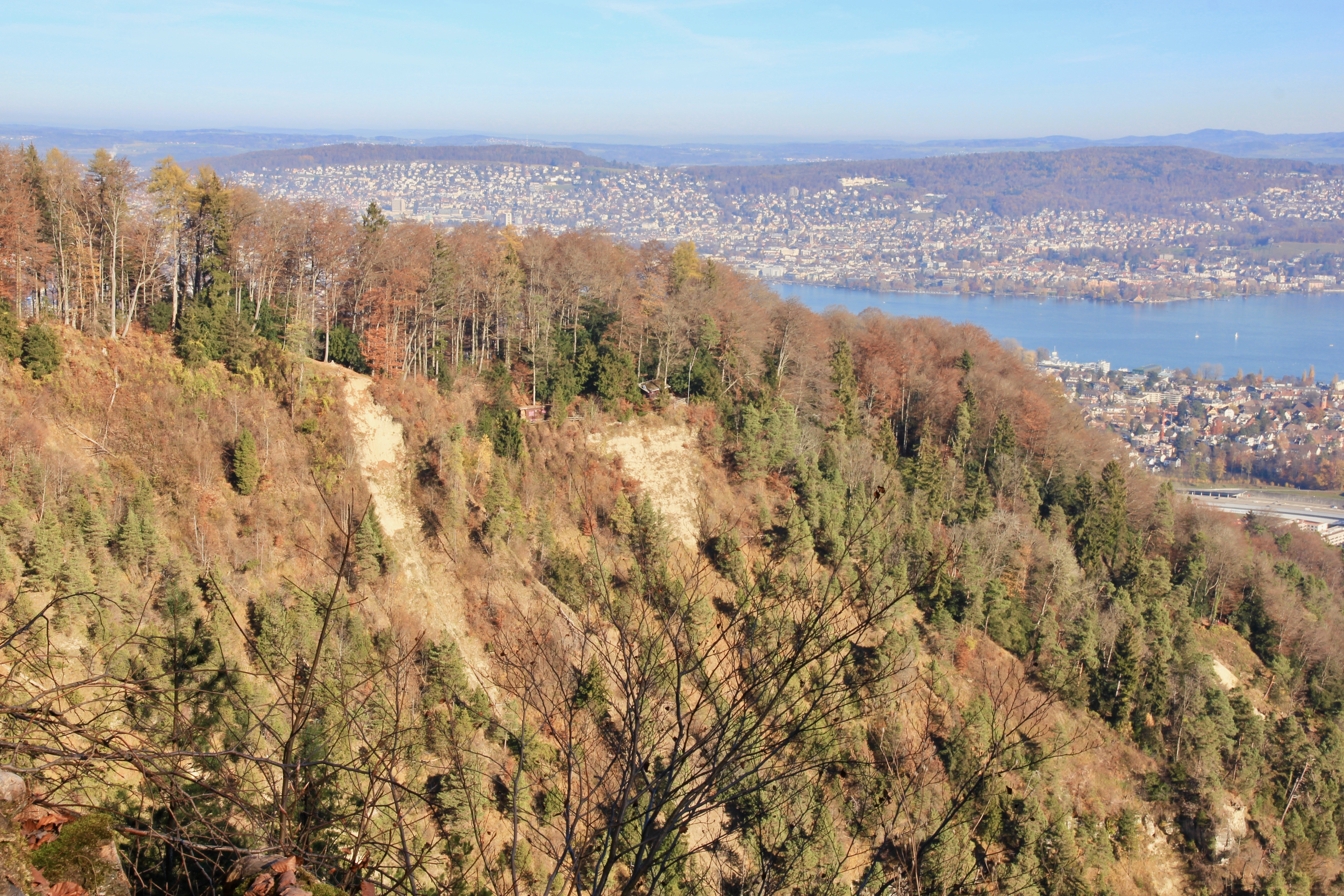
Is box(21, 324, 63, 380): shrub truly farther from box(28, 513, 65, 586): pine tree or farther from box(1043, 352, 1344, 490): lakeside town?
box(1043, 352, 1344, 490): lakeside town

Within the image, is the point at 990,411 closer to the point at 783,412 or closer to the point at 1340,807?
the point at 783,412

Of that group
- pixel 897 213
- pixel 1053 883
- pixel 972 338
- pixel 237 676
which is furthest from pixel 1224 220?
pixel 237 676

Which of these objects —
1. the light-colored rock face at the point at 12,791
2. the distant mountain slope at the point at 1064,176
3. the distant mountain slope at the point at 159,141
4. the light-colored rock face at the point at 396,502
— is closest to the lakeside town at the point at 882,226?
the distant mountain slope at the point at 1064,176

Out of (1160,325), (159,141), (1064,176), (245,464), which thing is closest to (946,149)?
(1064,176)

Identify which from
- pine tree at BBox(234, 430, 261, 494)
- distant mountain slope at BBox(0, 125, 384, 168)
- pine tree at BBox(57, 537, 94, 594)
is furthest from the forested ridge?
distant mountain slope at BBox(0, 125, 384, 168)

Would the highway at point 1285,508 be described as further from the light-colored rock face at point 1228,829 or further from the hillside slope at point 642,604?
the light-colored rock face at point 1228,829
